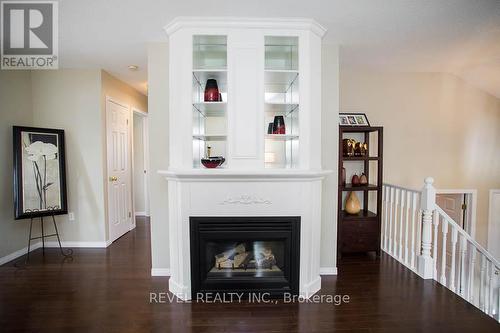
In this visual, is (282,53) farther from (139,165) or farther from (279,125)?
(139,165)

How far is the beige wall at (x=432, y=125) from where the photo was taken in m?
3.69

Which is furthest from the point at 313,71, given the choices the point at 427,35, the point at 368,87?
the point at 368,87

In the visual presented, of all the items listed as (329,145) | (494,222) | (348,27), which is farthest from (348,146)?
(494,222)

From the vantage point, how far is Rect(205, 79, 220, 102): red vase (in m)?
2.39

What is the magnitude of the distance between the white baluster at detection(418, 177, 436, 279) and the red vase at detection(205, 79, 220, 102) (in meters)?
2.31

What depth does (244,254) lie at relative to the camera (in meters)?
2.46

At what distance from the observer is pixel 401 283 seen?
103 inches

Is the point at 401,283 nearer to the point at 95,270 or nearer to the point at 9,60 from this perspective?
the point at 95,270

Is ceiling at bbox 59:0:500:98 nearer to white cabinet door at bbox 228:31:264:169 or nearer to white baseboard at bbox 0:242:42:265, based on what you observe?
white cabinet door at bbox 228:31:264:169

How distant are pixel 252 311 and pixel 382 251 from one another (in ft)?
6.99

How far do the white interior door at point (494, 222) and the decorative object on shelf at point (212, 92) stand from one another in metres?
4.31

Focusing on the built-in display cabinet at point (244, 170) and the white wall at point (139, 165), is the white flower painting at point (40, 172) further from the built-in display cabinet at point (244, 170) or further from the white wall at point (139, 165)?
the built-in display cabinet at point (244, 170)

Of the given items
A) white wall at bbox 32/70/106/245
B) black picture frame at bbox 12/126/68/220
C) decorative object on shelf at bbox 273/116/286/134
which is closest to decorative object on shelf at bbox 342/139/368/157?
decorative object on shelf at bbox 273/116/286/134

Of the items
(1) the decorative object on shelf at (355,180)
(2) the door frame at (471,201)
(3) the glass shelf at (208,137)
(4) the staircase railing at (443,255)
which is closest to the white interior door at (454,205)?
(2) the door frame at (471,201)
